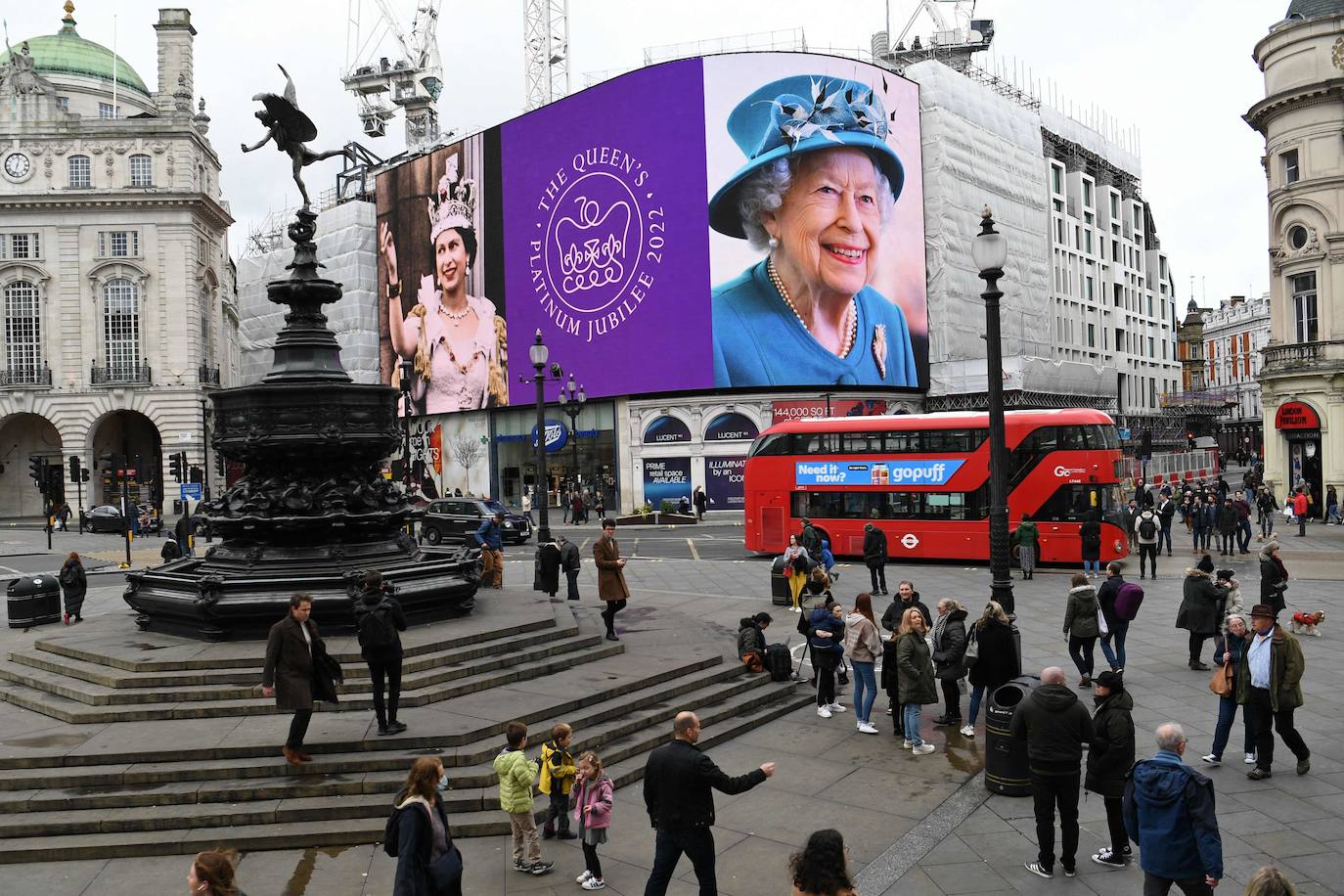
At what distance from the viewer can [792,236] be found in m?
46.7

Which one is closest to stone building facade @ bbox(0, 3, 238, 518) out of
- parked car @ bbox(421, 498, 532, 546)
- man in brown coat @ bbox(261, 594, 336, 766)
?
parked car @ bbox(421, 498, 532, 546)

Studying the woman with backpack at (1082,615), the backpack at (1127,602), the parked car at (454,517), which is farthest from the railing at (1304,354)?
the parked car at (454,517)

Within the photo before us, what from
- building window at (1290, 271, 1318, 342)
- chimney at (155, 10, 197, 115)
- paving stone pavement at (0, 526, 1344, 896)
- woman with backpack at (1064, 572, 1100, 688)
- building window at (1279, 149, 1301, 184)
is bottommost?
paving stone pavement at (0, 526, 1344, 896)

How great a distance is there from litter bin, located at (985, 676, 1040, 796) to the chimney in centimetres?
6325

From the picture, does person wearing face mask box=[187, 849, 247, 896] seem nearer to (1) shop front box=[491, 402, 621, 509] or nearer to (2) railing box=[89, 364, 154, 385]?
(1) shop front box=[491, 402, 621, 509]

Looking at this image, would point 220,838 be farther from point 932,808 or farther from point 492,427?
point 492,427

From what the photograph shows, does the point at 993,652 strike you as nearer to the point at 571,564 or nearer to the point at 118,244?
the point at 571,564

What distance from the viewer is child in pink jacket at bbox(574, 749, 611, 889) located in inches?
286

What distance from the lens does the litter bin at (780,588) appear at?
19094 mm

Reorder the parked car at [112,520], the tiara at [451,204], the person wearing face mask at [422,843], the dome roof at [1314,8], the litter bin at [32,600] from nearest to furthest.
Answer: the person wearing face mask at [422,843]
the litter bin at [32,600]
the dome roof at [1314,8]
the parked car at [112,520]
the tiara at [451,204]

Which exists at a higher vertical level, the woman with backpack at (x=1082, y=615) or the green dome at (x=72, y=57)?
the green dome at (x=72, y=57)

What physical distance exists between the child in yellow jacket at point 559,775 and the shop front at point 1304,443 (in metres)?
35.2

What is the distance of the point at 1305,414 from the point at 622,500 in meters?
30.6

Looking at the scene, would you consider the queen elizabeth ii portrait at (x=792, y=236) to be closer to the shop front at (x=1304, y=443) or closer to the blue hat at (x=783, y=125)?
the blue hat at (x=783, y=125)
